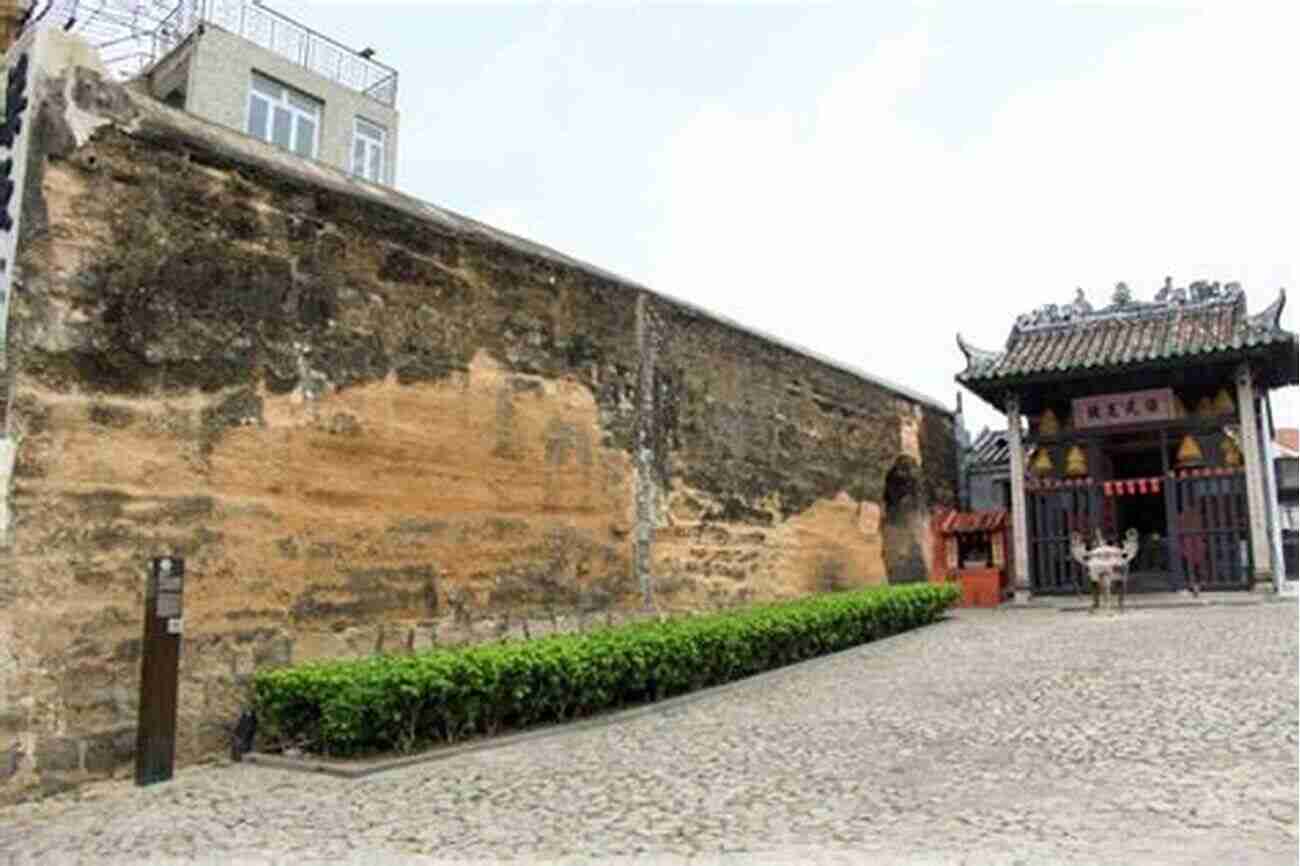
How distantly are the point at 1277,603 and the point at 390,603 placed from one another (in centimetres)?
1052

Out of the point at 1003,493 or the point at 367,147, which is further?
the point at 367,147

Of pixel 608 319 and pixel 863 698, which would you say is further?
pixel 608 319

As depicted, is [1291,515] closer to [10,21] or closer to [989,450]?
[989,450]

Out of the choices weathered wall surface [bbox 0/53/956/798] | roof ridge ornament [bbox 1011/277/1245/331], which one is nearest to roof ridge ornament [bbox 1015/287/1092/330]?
roof ridge ornament [bbox 1011/277/1245/331]

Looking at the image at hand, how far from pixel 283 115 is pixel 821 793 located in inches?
636

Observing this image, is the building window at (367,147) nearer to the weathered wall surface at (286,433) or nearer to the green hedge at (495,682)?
the weathered wall surface at (286,433)

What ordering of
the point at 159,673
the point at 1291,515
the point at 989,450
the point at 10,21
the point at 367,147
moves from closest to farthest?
the point at 159,673 < the point at 10,21 < the point at 989,450 < the point at 367,147 < the point at 1291,515

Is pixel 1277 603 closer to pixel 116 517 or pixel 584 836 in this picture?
pixel 584 836

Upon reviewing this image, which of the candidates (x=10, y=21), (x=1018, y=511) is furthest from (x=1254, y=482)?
(x=10, y=21)

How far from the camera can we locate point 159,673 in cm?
598

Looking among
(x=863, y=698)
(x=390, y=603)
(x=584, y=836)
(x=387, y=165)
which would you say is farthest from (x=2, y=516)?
(x=387, y=165)

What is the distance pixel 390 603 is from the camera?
7.59m

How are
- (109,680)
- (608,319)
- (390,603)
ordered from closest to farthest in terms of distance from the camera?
(109,680)
(390,603)
(608,319)

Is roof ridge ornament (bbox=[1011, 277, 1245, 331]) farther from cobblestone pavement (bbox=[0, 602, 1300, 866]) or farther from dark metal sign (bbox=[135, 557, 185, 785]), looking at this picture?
dark metal sign (bbox=[135, 557, 185, 785])
